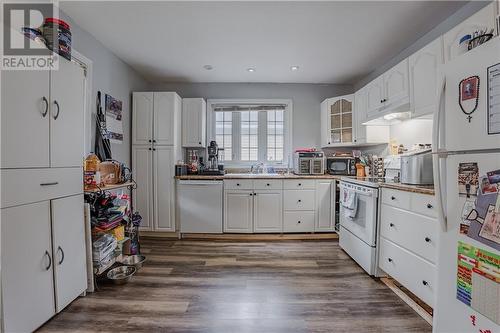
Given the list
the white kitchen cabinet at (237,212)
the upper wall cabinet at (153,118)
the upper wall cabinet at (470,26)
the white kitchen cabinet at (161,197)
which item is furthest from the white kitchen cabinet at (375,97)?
the white kitchen cabinet at (161,197)

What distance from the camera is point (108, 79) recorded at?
2.85 metres

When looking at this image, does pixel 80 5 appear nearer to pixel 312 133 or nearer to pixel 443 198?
pixel 443 198

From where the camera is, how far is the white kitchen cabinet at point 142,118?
133 inches

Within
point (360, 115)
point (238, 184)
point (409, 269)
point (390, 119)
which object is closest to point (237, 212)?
point (238, 184)

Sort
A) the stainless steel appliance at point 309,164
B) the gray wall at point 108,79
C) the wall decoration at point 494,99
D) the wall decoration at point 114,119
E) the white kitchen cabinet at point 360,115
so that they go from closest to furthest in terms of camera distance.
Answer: the wall decoration at point 494,99 → the gray wall at point 108,79 → the wall decoration at point 114,119 → the white kitchen cabinet at point 360,115 → the stainless steel appliance at point 309,164

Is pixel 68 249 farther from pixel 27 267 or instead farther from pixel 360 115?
pixel 360 115

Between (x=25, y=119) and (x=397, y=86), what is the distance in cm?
312

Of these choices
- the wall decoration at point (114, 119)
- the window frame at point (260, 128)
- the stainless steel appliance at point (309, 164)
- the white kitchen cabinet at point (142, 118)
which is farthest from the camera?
the window frame at point (260, 128)

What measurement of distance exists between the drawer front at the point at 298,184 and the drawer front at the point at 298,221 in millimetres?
366

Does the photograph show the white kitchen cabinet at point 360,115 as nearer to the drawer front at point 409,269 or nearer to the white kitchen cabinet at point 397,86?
the white kitchen cabinet at point 397,86

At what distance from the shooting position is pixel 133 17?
218 cm

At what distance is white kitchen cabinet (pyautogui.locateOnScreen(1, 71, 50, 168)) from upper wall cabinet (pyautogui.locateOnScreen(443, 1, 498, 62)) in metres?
2.64

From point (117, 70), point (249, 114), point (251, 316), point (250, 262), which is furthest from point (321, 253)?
point (117, 70)

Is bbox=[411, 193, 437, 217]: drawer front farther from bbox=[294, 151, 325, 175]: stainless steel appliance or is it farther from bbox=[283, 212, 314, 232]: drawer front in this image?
bbox=[294, 151, 325, 175]: stainless steel appliance
